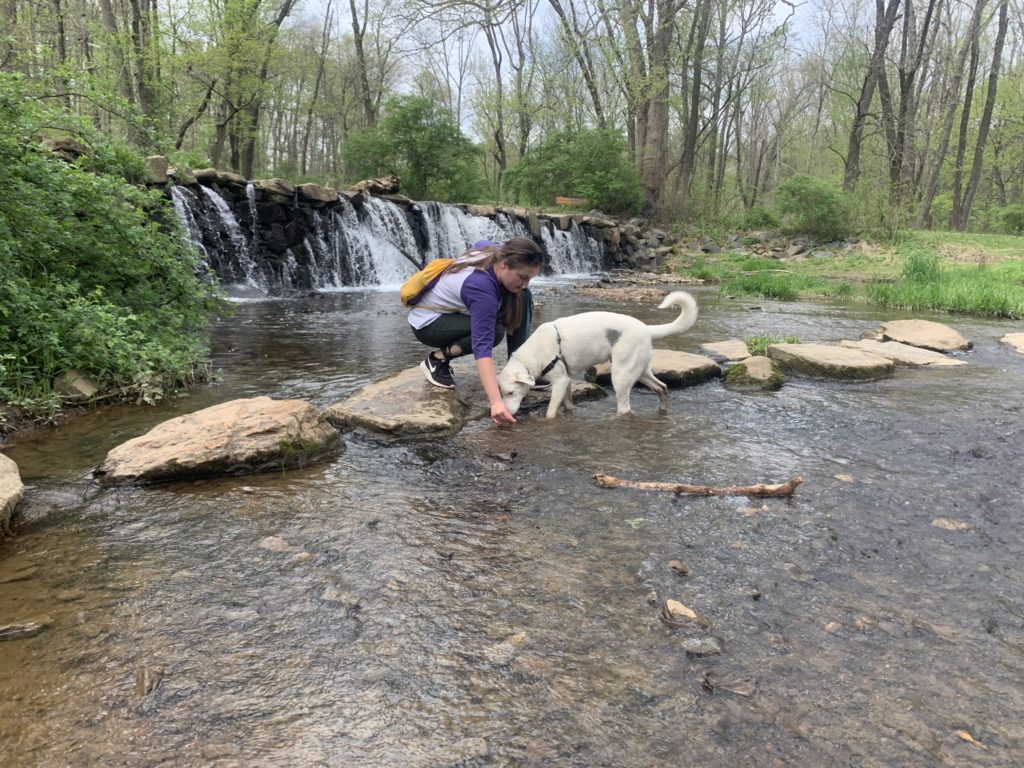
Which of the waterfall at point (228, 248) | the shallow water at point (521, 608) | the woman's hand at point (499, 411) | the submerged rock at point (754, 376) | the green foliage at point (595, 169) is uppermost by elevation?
the green foliage at point (595, 169)

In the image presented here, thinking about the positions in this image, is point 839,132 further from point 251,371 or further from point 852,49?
point 251,371

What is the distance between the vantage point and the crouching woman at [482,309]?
13.2 ft

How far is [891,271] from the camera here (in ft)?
50.7

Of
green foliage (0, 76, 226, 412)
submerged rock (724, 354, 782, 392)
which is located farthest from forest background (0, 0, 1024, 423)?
submerged rock (724, 354, 782, 392)

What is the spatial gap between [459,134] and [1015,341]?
19.5 m

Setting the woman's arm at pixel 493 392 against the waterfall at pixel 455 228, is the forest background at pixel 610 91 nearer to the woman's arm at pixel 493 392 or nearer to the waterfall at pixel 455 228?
the waterfall at pixel 455 228

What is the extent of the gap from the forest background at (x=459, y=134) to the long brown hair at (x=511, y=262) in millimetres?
2698

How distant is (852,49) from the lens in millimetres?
26438

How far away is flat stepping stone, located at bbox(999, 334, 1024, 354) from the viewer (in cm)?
726

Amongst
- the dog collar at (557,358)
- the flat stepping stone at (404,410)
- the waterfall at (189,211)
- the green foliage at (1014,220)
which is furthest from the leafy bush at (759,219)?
the flat stepping stone at (404,410)

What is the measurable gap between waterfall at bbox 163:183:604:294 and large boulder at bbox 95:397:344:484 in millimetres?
8994

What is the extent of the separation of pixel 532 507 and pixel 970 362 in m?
6.14

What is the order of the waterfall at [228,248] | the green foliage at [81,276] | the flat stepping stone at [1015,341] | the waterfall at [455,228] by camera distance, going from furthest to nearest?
the waterfall at [455,228] < the waterfall at [228,248] < the flat stepping stone at [1015,341] < the green foliage at [81,276]

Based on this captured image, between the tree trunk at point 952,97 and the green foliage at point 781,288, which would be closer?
the green foliage at point 781,288
